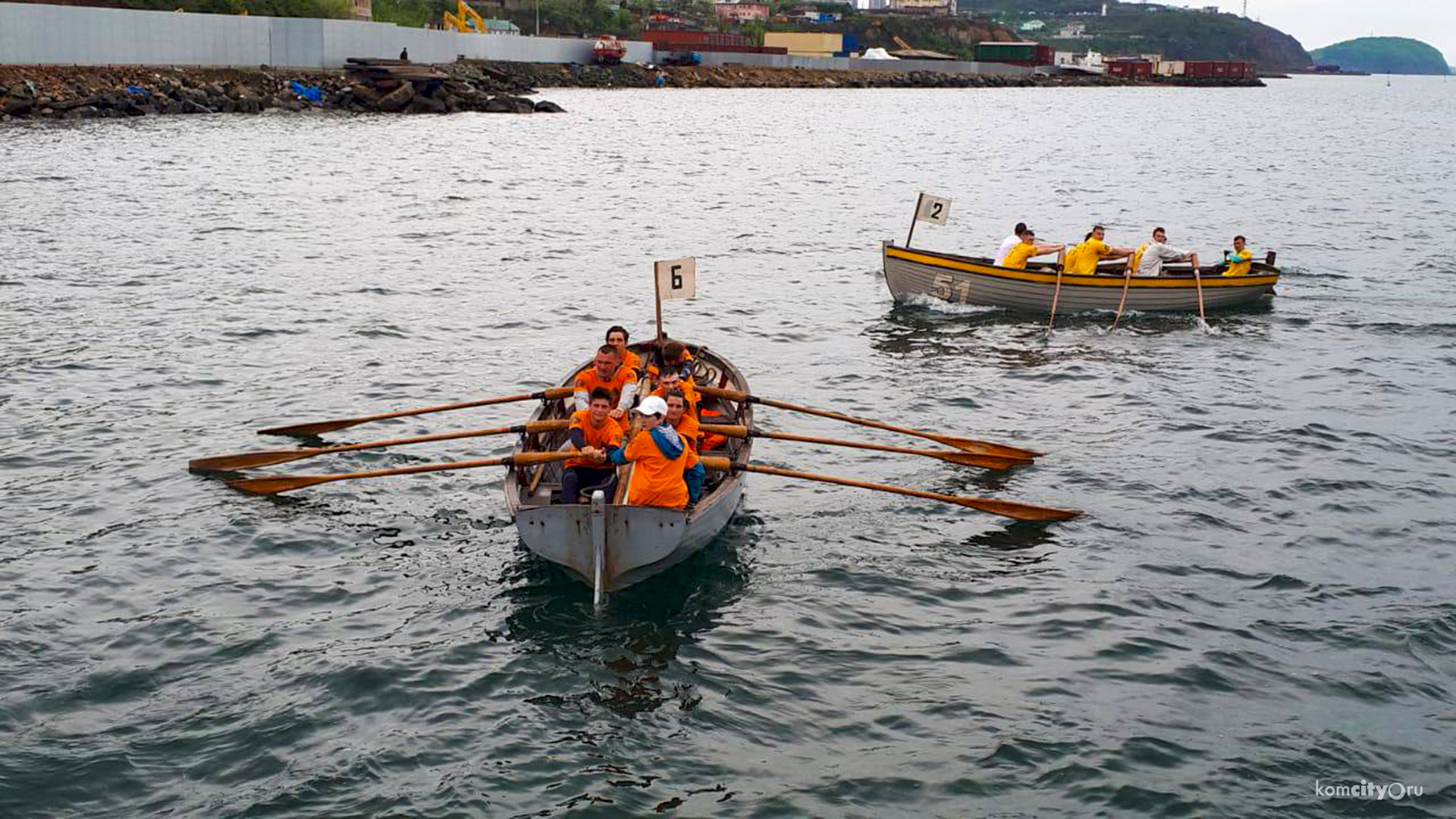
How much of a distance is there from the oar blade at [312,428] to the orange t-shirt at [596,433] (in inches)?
199

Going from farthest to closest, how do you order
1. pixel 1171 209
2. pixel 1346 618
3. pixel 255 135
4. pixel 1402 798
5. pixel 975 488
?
pixel 255 135 → pixel 1171 209 → pixel 975 488 → pixel 1346 618 → pixel 1402 798

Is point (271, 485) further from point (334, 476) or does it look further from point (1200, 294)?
point (1200, 294)

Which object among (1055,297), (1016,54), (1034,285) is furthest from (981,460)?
(1016,54)

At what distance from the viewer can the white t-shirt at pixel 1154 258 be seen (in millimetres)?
27931

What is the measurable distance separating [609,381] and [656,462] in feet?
9.32

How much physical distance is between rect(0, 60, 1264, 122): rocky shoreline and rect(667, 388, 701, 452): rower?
55.7 meters

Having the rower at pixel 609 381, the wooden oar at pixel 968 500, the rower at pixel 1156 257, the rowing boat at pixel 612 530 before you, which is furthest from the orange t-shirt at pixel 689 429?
the rower at pixel 1156 257

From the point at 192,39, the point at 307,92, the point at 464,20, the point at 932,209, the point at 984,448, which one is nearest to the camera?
the point at 984,448

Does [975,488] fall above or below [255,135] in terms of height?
below

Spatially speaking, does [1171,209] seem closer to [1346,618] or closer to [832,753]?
[1346,618]

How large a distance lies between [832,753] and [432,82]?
79190 mm

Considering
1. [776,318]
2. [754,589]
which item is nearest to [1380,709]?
[754,589]

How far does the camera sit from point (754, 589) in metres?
13.8

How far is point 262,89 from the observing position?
74062 mm
